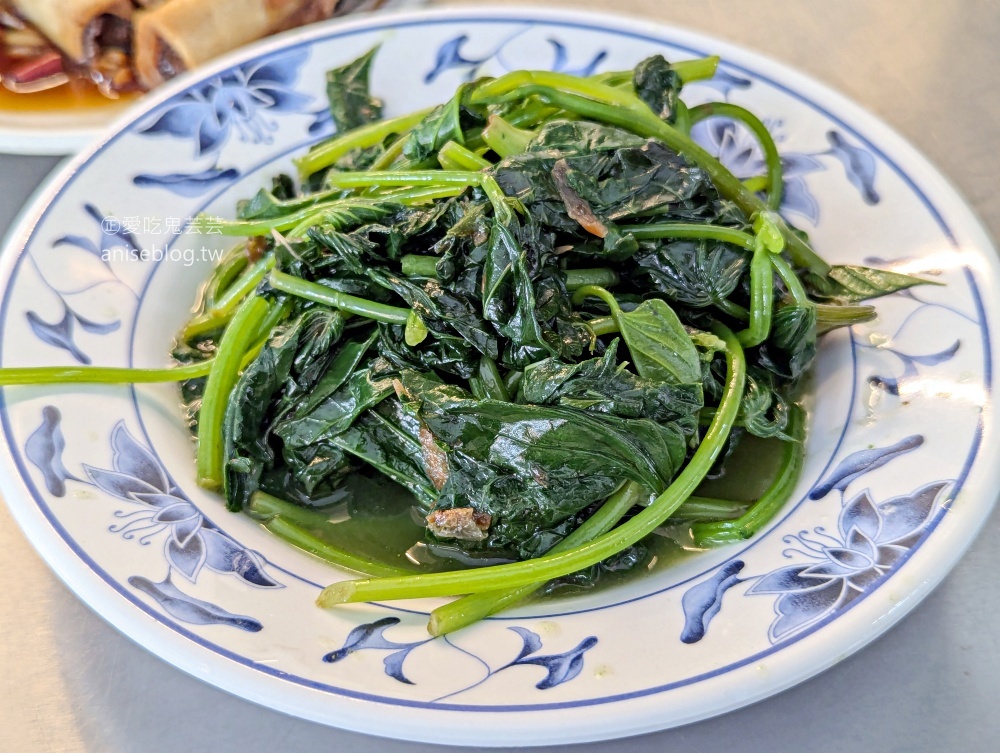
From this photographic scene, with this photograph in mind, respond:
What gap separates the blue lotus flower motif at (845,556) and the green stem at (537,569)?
26 centimetres

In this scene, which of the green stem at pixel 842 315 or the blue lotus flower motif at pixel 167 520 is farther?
the green stem at pixel 842 315

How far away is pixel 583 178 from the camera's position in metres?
2.08

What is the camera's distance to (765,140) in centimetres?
254

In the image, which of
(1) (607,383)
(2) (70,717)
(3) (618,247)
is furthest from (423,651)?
(3) (618,247)

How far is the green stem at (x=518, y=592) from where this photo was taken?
172 cm

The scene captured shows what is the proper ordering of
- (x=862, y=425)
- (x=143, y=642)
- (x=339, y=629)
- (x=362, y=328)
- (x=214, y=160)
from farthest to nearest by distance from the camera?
(x=214, y=160) < (x=362, y=328) < (x=862, y=425) < (x=339, y=629) < (x=143, y=642)

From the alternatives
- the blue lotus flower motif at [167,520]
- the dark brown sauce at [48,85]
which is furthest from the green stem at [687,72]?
the dark brown sauce at [48,85]

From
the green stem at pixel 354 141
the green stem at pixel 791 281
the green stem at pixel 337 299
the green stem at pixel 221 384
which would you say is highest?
the green stem at pixel 354 141

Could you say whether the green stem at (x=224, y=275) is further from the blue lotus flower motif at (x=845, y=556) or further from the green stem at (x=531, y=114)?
the blue lotus flower motif at (x=845, y=556)

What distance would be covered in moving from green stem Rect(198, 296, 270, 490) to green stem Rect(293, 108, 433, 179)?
655 mm

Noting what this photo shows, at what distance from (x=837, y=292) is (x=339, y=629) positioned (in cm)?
161

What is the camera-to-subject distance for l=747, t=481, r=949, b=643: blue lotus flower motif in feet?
5.36

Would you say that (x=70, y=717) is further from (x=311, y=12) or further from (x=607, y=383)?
(x=311, y=12)

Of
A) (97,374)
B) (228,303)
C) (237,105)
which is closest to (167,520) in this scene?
(97,374)
